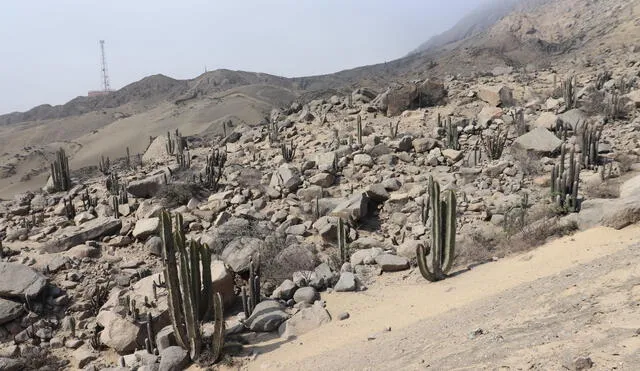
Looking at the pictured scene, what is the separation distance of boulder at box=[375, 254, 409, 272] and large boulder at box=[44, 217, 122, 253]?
270 inches

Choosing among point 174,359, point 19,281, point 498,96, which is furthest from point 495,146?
point 19,281

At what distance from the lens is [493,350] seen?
434 centimetres

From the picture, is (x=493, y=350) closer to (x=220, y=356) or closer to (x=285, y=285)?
(x=220, y=356)

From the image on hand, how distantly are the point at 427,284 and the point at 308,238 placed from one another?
3470 millimetres

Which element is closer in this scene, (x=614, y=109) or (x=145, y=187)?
(x=145, y=187)

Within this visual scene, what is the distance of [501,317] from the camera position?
5289 millimetres

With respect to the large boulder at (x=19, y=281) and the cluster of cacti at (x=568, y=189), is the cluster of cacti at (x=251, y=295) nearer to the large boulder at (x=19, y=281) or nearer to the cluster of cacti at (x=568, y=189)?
the large boulder at (x=19, y=281)

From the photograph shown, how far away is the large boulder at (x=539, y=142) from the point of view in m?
12.1

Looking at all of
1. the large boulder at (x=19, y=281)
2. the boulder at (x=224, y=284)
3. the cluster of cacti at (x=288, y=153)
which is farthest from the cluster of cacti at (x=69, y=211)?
the boulder at (x=224, y=284)

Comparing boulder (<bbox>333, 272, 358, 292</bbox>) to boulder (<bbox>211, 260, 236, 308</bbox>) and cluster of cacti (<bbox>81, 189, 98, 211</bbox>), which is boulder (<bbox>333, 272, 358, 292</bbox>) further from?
cluster of cacti (<bbox>81, 189, 98, 211</bbox>)

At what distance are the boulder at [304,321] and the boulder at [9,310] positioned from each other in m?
4.77

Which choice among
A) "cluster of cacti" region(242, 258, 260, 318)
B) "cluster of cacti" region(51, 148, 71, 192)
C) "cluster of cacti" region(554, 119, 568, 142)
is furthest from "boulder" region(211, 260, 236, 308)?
"cluster of cacti" region(51, 148, 71, 192)

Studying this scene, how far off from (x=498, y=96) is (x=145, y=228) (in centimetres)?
1388

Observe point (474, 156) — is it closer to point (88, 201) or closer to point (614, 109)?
point (614, 109)
